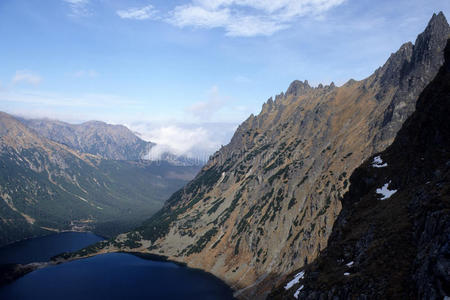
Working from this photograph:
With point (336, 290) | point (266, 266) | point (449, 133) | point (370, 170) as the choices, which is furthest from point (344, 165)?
point (336, 290)

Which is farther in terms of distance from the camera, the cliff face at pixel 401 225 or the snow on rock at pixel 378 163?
the snow on rock at pixel 378 163

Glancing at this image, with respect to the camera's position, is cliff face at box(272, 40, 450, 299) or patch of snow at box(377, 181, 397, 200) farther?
patch of snow at box(377, 181, 397, 200)

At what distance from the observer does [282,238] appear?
581 ft

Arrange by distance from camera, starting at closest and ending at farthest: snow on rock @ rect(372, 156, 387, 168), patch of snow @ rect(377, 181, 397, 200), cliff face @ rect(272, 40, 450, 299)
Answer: cliff face @ rect(272, 40, 450, 299) < patch of snow @ rect(377, 181, 397, 200) < snow on rock @ rect(372, 156, 387, 168)

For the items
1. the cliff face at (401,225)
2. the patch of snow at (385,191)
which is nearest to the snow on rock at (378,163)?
the cliff face at (401,225)

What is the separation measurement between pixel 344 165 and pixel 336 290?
13179 centimetres

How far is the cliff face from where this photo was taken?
3241 centimetres

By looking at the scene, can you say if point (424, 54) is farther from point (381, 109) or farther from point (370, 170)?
point (370, 170)

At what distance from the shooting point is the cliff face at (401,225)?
106ft

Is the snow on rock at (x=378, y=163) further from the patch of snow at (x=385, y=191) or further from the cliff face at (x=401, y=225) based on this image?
the patch of snow at (x=385, y=191)

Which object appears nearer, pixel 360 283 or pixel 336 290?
pixel 360 283

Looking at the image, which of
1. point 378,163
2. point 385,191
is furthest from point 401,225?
point 378,163

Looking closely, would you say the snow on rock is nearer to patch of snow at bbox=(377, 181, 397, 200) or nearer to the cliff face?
the cliff face

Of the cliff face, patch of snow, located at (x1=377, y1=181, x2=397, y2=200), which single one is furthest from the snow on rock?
patch of snow, located at (x1=377, y1=181, x2=397, y2=200)
